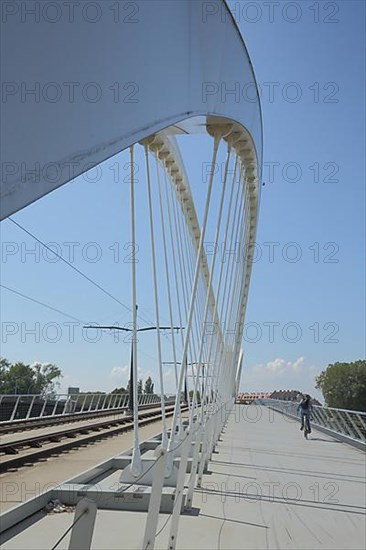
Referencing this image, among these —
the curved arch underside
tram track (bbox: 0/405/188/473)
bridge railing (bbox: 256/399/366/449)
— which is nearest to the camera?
the curved arch underside

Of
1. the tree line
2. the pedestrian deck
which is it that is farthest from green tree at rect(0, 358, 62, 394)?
the pedestrian deck

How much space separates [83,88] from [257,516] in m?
4.49

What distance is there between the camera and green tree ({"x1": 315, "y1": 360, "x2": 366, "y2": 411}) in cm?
7225

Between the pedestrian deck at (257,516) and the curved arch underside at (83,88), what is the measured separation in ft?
10.2

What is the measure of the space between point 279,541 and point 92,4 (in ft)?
13.6

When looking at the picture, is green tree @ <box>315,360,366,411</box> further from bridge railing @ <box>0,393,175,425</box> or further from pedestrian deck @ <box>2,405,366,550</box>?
pedestrian deck @ <box>2,405,366,550</box>

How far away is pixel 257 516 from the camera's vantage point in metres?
4.89

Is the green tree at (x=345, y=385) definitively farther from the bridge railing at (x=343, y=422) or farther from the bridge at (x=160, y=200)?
the bridge at (x=160, y=200)

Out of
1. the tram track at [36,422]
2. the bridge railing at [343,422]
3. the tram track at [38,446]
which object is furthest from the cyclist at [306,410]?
the tram track at [36,422]

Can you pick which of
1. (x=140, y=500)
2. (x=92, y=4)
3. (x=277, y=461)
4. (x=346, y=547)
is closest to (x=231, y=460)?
(x=277, y=461)

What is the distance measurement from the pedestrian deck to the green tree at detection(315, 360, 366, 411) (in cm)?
6765

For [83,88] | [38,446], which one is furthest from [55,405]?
[83,88]

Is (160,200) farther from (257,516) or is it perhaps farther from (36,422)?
(36,422)

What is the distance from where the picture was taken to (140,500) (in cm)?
484
